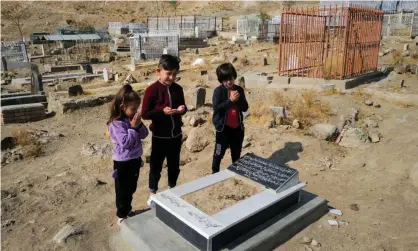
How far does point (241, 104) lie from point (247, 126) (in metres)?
2.28

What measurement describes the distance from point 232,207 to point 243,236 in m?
0.28

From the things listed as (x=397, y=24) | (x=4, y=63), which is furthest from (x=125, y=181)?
(x=397, y=24)

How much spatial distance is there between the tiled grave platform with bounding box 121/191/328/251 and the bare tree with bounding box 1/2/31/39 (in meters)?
49.0

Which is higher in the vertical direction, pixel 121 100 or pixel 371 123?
pixel 121 100

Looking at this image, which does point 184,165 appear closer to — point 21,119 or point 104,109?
point 104,109

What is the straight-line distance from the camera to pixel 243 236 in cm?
307

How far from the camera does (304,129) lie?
6086 millimetres

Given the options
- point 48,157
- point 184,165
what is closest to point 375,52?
point 184,165

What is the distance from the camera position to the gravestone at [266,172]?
3.50 m

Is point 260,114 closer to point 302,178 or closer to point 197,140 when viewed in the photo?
point 197,140

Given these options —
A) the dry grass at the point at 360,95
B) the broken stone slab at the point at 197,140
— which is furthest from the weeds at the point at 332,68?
the broken stone slab at the point at 197,140

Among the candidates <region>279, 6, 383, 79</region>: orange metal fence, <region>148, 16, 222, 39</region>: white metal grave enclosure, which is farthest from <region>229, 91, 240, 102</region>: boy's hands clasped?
<region>148, 16, 222, 39</region>: white metal grave enclosure

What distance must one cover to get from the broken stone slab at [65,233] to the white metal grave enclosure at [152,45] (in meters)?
17.8

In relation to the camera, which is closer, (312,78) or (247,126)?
(247,126)
